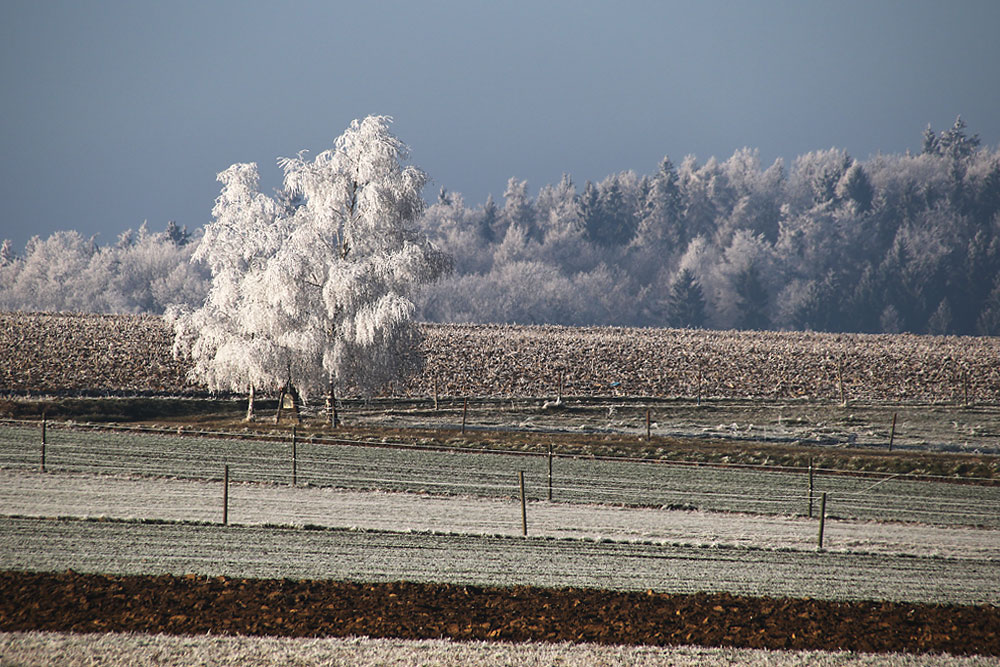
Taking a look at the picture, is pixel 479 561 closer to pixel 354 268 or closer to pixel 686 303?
pixel 354 268

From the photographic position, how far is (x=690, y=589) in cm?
1934

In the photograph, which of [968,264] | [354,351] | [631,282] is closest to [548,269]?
[631,282]

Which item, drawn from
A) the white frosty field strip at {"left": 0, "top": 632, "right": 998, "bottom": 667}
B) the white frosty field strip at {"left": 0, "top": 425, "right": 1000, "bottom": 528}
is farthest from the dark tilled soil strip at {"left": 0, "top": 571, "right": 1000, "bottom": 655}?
the white frosty field strip at {"left": 0, "top": 425, "right": 1000, "bottom": 528}

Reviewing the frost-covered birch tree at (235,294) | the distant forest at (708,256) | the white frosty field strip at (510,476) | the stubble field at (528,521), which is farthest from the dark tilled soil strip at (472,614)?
the distant forest at (708,256)

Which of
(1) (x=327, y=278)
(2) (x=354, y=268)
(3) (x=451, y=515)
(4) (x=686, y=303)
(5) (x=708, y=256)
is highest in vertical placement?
(5) (x=708, y=256)

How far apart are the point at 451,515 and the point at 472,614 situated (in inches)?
379

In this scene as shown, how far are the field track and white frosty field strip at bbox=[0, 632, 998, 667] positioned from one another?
32733mm

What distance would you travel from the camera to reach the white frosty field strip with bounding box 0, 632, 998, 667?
47.8 ft

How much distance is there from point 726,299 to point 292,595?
14478 centimetres

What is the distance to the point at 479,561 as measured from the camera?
2114cm

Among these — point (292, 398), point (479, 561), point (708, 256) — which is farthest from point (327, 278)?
point (708, 256)

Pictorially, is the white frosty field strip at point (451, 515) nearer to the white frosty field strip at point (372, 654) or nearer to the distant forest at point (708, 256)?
the white frosty field strip at point (372, 654)

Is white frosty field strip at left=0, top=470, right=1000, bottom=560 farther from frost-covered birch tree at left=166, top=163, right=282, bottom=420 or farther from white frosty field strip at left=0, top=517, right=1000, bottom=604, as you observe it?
frost-covered birch tree at left=166, top=163, right=282, bottom=420

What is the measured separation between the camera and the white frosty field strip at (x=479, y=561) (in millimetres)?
19547
